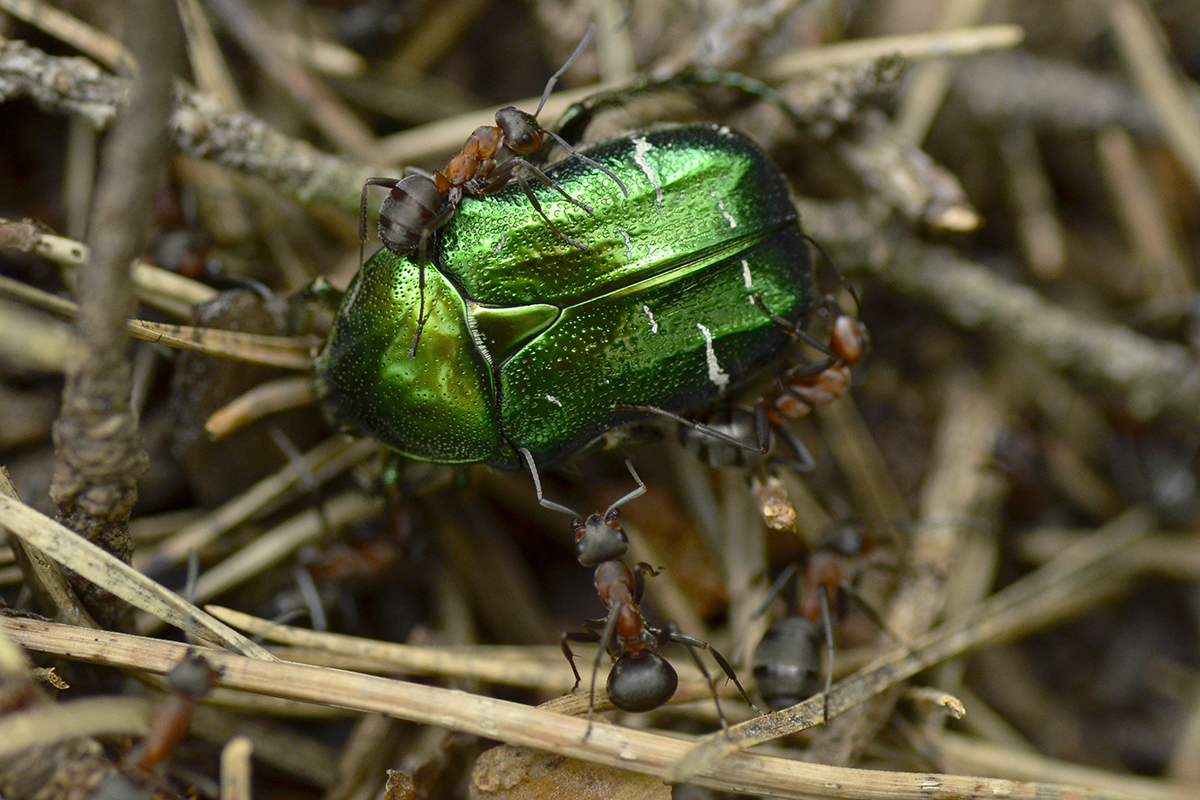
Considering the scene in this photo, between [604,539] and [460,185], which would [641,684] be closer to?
[604,539]

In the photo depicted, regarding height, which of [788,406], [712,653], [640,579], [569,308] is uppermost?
[569,308]

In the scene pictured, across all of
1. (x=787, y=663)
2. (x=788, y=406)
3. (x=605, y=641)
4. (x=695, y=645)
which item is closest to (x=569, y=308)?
(x=788, y=406)

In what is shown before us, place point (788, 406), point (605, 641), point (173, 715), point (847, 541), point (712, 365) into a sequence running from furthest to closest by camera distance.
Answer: point (847, 541)
point (788, 406)
point (712, 365)
point (605, 641)
point (173, 715)

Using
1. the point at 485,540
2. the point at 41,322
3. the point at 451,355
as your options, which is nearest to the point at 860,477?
A: the point at 485,540

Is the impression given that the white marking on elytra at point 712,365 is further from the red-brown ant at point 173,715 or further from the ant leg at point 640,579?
the red-brown ant at point 173,715

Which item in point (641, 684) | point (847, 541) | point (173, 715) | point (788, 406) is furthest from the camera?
point (847, 541)

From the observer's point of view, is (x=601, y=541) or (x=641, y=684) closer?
(x=641, y=684)

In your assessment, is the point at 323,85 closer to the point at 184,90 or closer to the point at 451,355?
the point at 184,90
